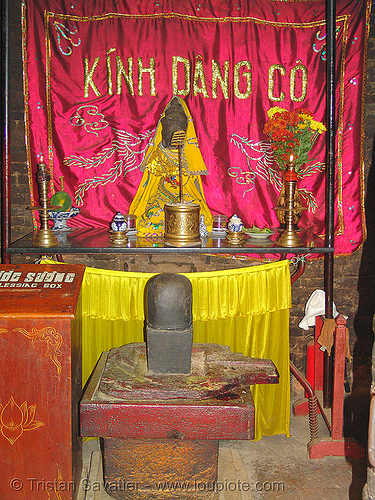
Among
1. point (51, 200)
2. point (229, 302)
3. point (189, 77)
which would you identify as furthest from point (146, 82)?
point (229, 302)

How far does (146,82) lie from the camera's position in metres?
3.78

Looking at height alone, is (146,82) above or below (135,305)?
above

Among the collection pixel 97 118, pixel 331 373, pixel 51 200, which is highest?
pixel 97 118

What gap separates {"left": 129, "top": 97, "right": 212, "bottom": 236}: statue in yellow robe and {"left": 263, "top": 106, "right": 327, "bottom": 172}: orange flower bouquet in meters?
0.57

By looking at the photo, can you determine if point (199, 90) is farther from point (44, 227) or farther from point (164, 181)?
point (44, 227)

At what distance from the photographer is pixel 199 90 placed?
12.5 ft

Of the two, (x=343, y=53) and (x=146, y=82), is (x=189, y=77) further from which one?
(x=343, y=53)

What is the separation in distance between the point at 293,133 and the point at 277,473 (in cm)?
232

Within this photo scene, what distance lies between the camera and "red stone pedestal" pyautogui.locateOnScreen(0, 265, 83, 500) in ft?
8.09

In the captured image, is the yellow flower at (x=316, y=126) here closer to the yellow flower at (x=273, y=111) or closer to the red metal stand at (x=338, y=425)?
the yellow flower at (x=273, y=111)

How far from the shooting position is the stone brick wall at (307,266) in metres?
3.94

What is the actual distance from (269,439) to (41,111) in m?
2.96

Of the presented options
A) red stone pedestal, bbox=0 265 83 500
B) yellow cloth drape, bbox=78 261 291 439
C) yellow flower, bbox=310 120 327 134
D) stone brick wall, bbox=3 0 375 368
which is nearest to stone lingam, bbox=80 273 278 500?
red stone pedestal, bbox=0 265 83 500

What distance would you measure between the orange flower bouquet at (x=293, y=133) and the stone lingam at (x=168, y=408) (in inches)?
59.3
